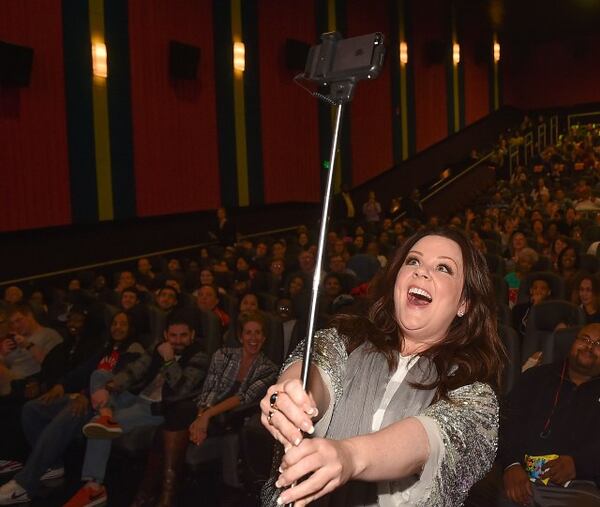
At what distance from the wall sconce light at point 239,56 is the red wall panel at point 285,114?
531mm

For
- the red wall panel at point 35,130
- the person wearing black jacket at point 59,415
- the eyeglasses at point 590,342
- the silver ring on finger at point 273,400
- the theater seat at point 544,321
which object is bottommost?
the person wearing black jacket at point 59,415

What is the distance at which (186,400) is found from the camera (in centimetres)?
349

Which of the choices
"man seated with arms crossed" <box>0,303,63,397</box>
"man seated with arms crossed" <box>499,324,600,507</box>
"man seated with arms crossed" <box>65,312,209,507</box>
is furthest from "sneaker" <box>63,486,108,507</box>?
"man seated with arms crossed" <box>499,324,600,507</box>

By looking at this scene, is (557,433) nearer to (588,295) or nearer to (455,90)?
(588,295)

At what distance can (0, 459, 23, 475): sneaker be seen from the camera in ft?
12.9

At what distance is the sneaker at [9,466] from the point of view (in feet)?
12.9

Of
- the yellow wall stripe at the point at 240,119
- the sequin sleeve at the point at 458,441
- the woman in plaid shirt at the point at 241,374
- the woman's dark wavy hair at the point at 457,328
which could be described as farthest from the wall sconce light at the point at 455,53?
the sequin sleeve at the point at 458,441

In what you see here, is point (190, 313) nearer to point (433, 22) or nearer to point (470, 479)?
point (470, 479)

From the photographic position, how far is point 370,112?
14492mm

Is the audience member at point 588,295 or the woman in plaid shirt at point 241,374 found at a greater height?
the audience member at point 588,295

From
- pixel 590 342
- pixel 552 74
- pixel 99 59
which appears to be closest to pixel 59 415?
pixel 590 342

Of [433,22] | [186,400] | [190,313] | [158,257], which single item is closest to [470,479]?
[186,400]

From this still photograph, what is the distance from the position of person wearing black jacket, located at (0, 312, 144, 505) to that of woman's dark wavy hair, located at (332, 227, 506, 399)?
2673 mm

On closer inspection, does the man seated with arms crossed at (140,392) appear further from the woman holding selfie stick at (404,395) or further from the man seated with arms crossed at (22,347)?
the woman holding selfie stick at (404,395)
